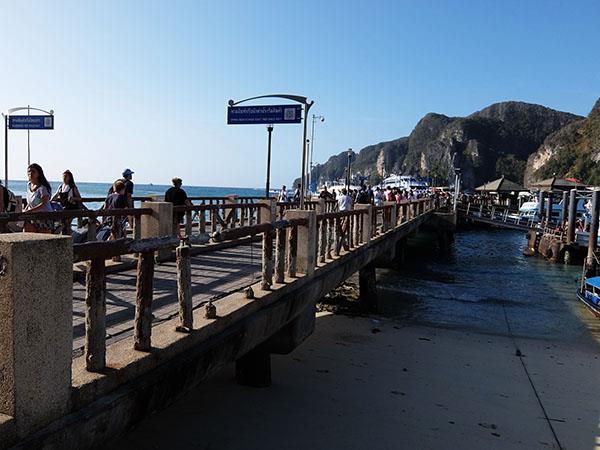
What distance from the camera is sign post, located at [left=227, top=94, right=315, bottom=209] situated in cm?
1060

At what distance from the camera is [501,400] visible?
803 centimetres

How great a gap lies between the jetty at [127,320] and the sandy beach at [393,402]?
2.69 feet

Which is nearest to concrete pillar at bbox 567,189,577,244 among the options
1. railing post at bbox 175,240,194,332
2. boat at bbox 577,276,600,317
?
boat at bbox 577,276,600,317

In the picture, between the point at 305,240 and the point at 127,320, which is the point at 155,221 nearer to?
the point at 305,240

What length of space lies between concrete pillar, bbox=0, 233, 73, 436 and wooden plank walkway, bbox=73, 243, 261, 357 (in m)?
1.03

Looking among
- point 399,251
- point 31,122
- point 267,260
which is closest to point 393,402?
point 267,260

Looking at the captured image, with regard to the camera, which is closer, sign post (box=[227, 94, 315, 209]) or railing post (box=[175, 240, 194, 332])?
railing post (box=[175, 240, 194, 332])

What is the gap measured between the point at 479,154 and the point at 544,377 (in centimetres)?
17478

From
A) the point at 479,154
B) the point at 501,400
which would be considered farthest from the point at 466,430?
the point at 479,154

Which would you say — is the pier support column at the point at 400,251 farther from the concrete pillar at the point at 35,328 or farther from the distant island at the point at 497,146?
the distant island at the point at 497,146

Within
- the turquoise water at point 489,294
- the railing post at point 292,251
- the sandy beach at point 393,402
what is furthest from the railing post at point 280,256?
the turquoise water at point 489,294

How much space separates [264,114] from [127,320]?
7.19 meters

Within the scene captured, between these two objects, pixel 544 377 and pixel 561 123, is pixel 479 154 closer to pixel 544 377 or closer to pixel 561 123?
pixel 561 123

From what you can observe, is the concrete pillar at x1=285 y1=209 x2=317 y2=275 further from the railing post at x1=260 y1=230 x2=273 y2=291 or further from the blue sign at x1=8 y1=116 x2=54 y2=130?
the blue sign at x1=8 y1=116 x2=54 y2=130
